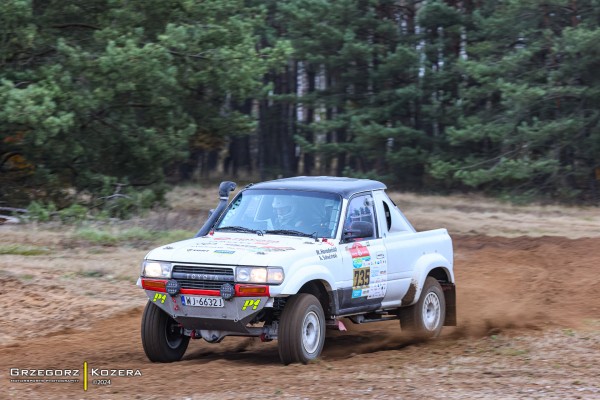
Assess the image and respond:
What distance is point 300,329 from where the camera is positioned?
8664 millimetres

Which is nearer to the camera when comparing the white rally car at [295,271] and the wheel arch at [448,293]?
the white rally car at [295,271]

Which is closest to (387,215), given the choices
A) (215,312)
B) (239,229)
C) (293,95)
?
(239,229)

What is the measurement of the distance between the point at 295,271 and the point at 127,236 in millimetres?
10296

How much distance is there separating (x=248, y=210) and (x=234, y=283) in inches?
66.2

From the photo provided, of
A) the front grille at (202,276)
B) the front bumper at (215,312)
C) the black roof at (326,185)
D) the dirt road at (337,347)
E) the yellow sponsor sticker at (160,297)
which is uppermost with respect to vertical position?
the black roof at (326,185)

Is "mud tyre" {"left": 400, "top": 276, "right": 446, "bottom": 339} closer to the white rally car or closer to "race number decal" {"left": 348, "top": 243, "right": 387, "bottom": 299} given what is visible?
the white rally car

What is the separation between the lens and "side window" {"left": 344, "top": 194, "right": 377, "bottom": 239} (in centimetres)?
962

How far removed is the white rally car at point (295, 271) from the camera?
861 centimetres

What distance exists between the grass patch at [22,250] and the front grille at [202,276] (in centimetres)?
816

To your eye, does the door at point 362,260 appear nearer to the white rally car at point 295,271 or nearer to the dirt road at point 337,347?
the white rally car at point 295,271

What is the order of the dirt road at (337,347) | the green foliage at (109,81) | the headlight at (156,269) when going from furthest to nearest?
the green foliage at (109,81) < the headlight at (156,269) < the dirt road at (337,347)

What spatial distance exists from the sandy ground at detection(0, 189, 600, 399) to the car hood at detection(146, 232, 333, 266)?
1.02 metres

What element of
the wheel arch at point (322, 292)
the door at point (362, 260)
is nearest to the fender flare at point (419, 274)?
the door at point (362, 260)

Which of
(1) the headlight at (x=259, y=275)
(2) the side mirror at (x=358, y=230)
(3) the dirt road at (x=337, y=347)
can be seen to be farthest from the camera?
(2) the side mirror at (x=358, y=230)
